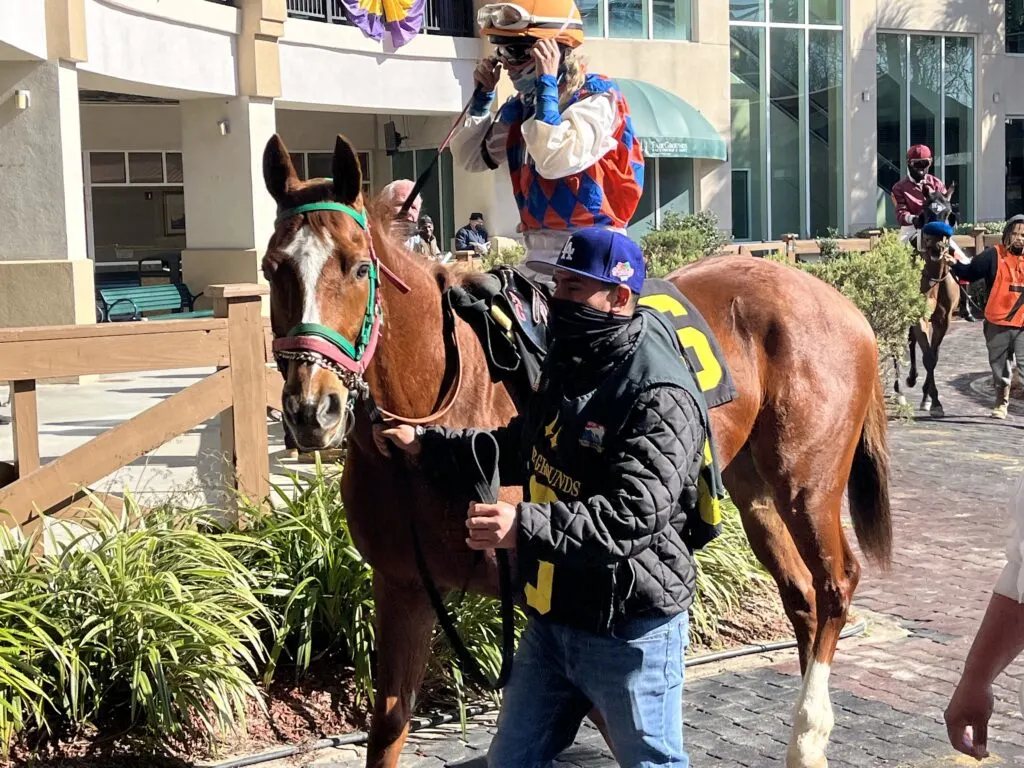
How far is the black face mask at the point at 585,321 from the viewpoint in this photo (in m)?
3.00

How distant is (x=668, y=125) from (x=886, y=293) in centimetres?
1354

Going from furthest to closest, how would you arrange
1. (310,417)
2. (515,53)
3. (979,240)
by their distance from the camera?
(979,240)
(515,53)
(310,417)

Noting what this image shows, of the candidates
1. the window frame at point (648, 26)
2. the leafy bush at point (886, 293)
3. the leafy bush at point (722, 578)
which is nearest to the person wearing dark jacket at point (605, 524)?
the leafy bush at point (722, 578)

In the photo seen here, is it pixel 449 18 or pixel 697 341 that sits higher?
pixel 449 18

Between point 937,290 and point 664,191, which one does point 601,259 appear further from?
point 664,191

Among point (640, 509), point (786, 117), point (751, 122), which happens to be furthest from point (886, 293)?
point (786, 117)

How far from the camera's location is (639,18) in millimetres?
26594

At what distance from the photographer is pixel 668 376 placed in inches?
116

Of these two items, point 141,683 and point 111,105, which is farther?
point 111,105

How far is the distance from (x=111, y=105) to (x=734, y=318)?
20412 mm

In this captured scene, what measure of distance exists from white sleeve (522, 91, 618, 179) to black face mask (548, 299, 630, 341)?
1.22 m

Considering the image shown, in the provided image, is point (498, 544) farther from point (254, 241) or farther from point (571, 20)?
point (254, 241)

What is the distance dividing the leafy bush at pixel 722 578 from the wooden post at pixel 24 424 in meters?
3.10

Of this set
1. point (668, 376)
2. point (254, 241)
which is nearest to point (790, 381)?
point (668, 376)
